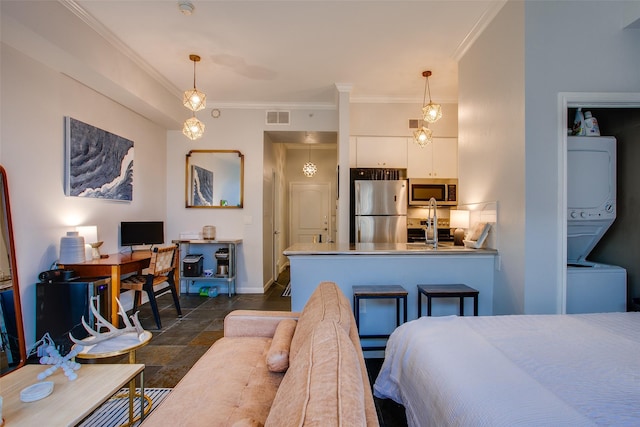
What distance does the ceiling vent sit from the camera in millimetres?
4730

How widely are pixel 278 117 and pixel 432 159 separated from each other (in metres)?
2.48

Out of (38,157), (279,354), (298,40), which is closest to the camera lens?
(279,354)

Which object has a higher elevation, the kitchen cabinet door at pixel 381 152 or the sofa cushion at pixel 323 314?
the kitchen cabinet door at pixel 381 152

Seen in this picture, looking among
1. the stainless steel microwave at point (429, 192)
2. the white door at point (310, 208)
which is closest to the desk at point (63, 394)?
the stainless steel microwave at point (429, 192)

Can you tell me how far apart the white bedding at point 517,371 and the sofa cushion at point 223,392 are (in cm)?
64

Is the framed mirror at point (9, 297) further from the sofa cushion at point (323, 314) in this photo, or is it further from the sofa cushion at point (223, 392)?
the sofa cushion at point (323, 314)

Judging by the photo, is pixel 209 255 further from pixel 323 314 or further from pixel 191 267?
pixel 323 314

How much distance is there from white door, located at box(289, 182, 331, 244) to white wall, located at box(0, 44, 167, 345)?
4198 millimetres

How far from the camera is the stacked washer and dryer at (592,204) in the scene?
230 centimetres

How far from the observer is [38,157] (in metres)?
2.63

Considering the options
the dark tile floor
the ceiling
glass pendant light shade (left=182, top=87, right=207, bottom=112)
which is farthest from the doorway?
glass pendant light shade (left=182, top=87, right=207, bottom=112)

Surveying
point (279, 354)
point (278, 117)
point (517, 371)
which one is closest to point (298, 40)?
point (278, 117)

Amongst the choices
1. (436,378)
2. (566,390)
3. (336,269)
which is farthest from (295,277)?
(566,390)

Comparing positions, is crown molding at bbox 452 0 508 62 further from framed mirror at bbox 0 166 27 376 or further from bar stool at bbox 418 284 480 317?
framed mirror at bbox 0 166 27 376
